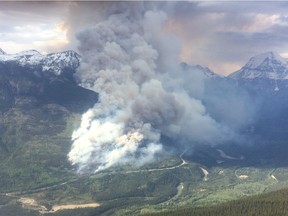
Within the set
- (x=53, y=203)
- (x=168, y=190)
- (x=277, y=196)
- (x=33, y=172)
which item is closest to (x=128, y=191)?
(x=168, y=190)

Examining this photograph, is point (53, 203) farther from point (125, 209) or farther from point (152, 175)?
point (152, 175)

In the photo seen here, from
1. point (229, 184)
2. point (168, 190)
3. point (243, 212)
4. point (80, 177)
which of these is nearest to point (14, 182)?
point (80, 177)

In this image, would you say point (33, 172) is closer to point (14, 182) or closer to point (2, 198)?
point (14, 182)

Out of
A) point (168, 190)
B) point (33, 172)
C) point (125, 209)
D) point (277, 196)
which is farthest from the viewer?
point (33, 172)

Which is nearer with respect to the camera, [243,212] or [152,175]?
[243,212]

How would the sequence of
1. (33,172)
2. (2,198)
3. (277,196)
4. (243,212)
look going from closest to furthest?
(243,212), (277,196), (2,198), (33,172)

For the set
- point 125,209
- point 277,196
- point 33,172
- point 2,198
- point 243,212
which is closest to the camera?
point 243,212
